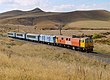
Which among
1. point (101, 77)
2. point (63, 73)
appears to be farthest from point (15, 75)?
point (101, 77)

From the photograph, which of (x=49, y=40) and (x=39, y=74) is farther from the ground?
(x=39, y=74)

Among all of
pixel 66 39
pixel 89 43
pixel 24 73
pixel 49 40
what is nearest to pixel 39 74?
pixel 24 73

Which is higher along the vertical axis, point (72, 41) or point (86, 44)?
point (72, 41)

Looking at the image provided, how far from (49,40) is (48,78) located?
188 ft

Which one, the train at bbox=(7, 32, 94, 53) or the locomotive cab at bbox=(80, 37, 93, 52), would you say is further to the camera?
the train at bbox=(7, 32, 94, 53)

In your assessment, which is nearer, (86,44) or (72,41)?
(86,44)

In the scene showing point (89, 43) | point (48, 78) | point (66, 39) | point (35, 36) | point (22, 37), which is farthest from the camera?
point (22, 37)

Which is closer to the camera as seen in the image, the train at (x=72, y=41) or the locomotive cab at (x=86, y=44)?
the locomotive cab at (x=86, y=44)

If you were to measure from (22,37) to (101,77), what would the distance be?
8120cm

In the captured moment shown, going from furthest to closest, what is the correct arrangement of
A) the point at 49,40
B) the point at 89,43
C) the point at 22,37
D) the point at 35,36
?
1. the point at 22,37
2. the point at 35,36
3. the point at 49,40
4. the point at 89,43

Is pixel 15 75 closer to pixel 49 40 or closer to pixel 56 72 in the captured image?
pixel 56 72

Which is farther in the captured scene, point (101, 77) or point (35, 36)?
point (35, 36)

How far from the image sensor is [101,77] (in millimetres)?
8000

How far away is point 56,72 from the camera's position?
8500mm
